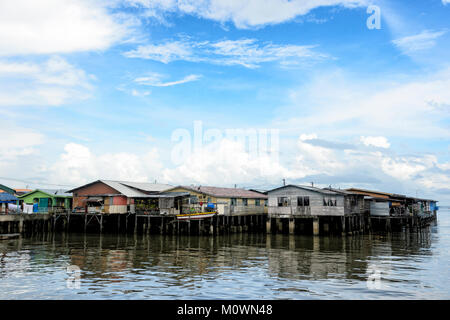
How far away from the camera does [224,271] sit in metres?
21.9

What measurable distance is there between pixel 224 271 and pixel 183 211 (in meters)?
25.1

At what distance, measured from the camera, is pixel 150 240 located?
38594 mm

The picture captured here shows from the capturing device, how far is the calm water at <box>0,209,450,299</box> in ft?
54.8

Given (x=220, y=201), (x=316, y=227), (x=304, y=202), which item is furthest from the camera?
(x=220, y=201)

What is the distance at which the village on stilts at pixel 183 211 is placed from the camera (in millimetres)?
43625

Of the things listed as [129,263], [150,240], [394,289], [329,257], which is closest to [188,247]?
[150,240]

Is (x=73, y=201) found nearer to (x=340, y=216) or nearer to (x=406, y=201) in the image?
(x=340, y=216)

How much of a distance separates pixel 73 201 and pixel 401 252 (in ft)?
132

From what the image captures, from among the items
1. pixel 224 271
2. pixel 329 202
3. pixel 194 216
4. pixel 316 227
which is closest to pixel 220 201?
pixel 194 216

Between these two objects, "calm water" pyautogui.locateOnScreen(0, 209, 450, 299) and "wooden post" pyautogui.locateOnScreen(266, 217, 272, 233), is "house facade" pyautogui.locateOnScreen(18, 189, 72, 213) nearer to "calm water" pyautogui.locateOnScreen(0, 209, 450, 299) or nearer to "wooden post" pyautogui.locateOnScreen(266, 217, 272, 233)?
"calm water" pyautogui.locateOnScreen(0, 209, 450, 299)

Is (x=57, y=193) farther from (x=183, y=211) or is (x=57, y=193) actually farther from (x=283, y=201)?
(x=283, y=201)

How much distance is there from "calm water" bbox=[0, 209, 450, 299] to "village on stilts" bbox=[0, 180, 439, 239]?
853 cm

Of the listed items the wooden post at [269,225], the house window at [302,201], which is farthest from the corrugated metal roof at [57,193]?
the house window at [302,201]

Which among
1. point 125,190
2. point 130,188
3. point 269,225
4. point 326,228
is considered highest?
point 130,188
